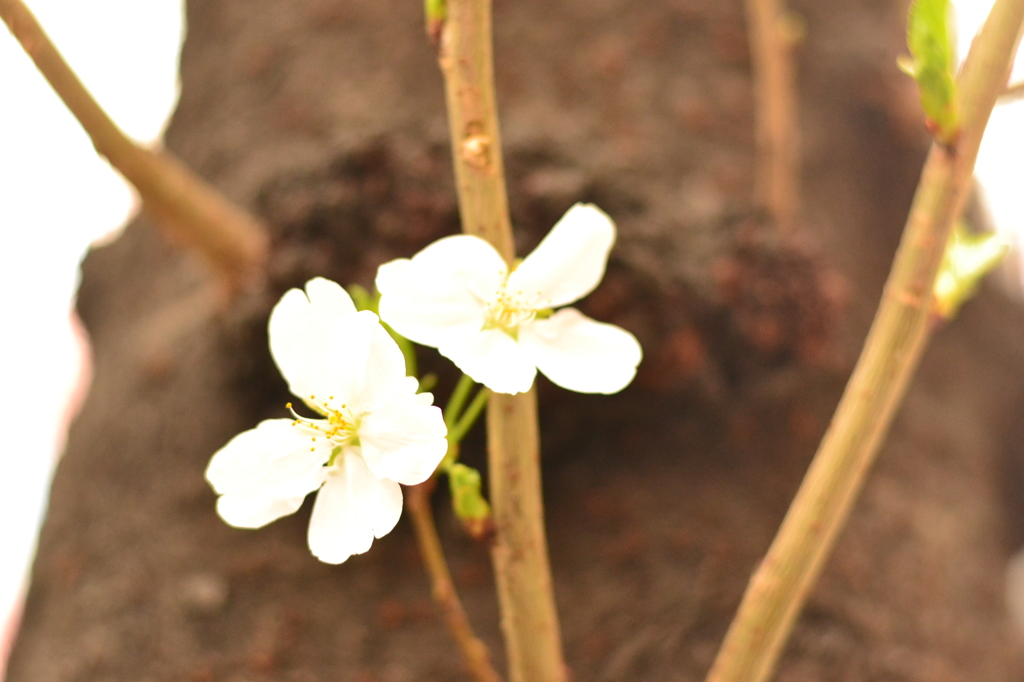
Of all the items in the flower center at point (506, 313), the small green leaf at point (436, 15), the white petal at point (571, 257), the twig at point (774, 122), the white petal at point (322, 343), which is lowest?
the white petal at point (322, 343)

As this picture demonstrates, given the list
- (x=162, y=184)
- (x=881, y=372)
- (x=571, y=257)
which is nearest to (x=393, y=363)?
(x=571, y=257)

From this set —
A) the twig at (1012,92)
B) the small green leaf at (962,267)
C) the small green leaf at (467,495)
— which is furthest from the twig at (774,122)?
the small green leaf at (467,495)

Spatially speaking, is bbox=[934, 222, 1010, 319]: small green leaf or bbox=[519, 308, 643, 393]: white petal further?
bbox=[934, 222, 1010, 319]: small green leaf

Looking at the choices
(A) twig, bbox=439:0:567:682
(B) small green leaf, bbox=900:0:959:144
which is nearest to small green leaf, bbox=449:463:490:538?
(A) twig, bbox=439:0:567:682

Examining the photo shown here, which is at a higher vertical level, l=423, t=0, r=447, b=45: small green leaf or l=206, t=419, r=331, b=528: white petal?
l=423, t=0, r=447, b=45: small green leaf

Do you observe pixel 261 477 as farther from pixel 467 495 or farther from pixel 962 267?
pixel 962 267

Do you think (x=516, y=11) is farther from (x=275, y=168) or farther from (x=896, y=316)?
(x=896, y=316)

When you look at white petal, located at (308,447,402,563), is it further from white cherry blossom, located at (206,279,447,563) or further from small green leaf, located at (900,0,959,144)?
small green leaf, located at (900,0,959,144)

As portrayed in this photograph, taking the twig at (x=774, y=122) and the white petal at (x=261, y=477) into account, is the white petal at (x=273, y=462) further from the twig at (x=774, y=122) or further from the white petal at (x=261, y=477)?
the twig at (x=774, y=122)
